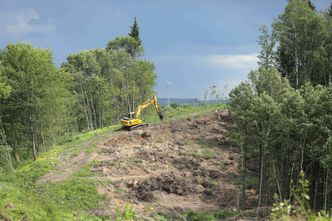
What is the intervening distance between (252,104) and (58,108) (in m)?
26.5

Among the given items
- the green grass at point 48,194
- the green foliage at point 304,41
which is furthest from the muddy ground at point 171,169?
the green foliage at point 304,41

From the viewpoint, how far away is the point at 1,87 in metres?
34.9

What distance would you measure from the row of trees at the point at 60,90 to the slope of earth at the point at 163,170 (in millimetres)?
10564

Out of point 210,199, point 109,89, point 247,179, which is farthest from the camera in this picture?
point 109,89

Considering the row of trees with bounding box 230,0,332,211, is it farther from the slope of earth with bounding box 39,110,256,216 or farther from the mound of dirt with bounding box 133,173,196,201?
the mound of dirt with bounding box 133,173,196,201

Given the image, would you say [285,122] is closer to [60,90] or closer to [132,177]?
[132,177]

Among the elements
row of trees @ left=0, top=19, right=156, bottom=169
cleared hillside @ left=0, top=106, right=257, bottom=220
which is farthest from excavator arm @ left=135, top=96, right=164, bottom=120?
row of trees @ left=0, top=19, right=156, bottom=169

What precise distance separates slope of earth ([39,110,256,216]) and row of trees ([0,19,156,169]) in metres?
10.6

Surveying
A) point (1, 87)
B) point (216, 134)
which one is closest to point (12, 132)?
point (1, 87)

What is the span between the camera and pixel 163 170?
30.6 m

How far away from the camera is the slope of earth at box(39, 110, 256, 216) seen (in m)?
26.1

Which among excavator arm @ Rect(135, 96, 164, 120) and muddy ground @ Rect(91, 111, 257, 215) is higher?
excavator arm @ Rect(135, 96, 164, 120)

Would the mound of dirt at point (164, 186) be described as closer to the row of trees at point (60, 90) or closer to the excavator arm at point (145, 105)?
the excavator arm at point (145, 105)

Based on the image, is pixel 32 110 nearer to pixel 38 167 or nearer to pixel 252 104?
pixel 38 167
